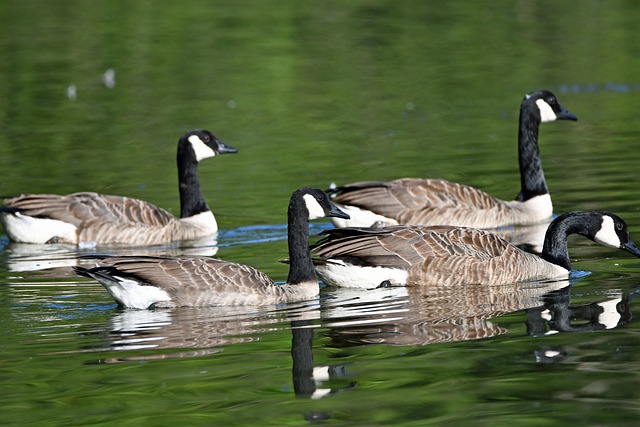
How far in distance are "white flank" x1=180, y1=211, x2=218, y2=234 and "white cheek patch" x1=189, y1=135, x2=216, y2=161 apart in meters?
0.99

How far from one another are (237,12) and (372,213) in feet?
85.7

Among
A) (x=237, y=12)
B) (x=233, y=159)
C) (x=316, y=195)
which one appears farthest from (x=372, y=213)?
(x=237, y=12)

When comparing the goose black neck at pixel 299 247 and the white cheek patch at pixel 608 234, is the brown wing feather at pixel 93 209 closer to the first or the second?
the goose black neck at pixel 299 247

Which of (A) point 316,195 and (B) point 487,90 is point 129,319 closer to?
(A) point 316,195

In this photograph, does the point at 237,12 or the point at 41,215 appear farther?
the point at 237,12

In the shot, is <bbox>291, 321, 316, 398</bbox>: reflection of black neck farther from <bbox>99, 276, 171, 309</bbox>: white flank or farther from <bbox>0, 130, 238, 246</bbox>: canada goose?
<bbox>0, 130, 238, 246</bbox>: canada goose

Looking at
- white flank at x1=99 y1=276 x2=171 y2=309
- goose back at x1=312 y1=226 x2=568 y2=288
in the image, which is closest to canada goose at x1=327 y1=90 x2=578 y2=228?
goose back at x1=312 y1=226 x2=568 y2=288

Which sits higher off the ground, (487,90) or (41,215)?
(487,90)

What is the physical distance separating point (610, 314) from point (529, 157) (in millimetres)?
6688

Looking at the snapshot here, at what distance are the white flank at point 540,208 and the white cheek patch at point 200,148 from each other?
4.25 meters

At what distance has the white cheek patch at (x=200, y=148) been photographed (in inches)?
664

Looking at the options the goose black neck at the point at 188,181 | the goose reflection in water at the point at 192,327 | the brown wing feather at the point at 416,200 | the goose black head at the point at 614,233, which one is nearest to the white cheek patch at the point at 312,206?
the goose reflection in water at the point at 192,327

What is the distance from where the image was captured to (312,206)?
11.7 m

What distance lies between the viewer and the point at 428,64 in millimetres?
30250
